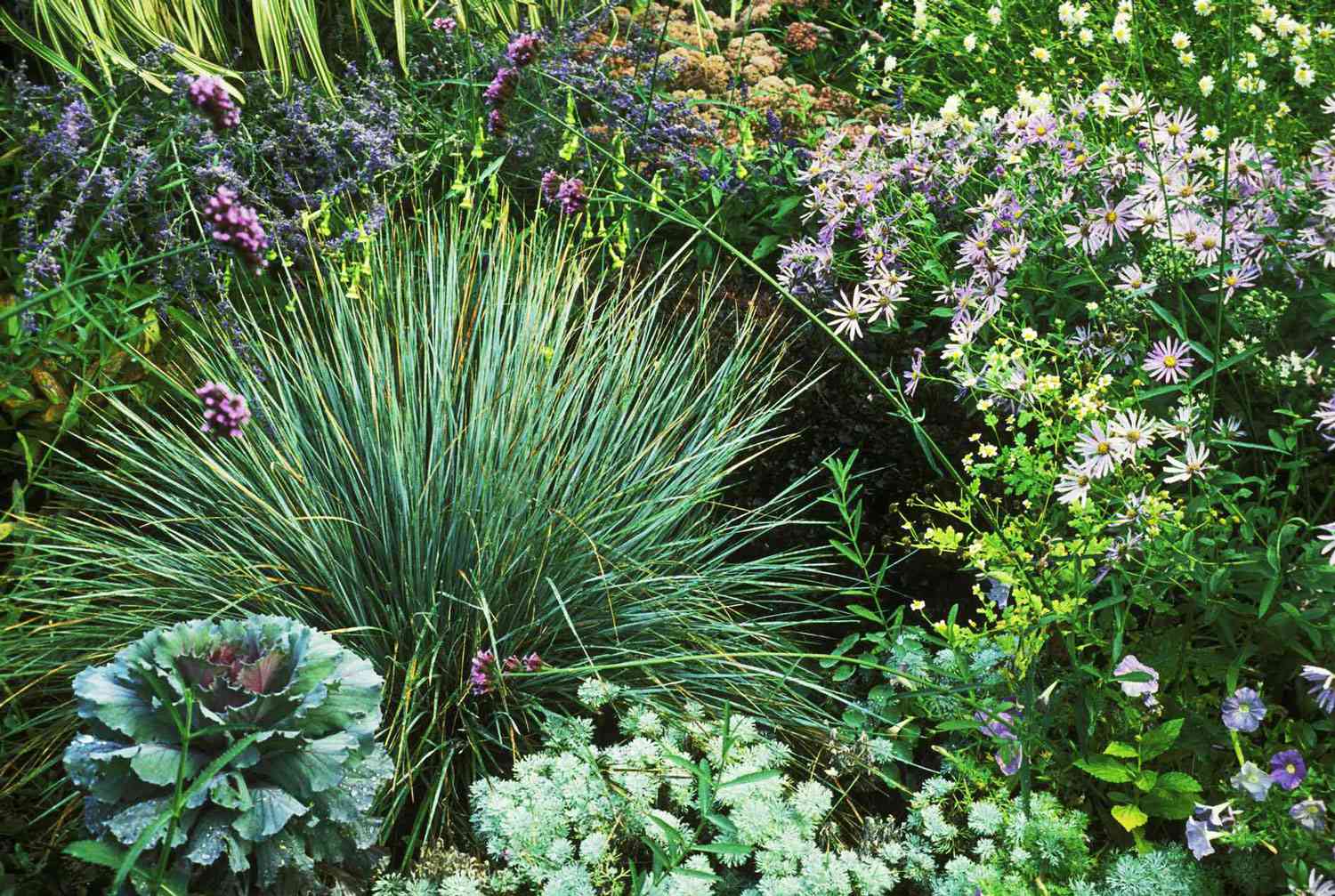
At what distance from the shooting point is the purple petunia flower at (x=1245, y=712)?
180 cm

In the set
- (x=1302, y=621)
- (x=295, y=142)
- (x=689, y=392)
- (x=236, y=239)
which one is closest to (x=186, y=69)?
(x=295, y=142)

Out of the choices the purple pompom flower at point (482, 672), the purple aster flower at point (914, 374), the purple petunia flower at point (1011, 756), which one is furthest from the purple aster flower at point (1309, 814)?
the purple pompom flower at point (482, 672)

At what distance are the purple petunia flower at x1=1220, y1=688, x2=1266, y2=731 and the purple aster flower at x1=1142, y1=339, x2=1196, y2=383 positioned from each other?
0.60 meters

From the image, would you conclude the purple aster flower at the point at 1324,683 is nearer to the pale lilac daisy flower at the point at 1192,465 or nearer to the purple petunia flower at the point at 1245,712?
the purple petunia flower at the point at 1245,712

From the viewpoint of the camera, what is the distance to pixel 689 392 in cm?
315

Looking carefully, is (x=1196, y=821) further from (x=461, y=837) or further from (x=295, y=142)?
(x=295, y=142)

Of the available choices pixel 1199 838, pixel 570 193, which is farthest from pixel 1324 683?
pixel 570 193

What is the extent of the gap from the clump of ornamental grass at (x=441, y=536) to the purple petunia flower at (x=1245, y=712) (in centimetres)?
78

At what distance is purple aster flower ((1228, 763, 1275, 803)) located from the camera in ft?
5.66

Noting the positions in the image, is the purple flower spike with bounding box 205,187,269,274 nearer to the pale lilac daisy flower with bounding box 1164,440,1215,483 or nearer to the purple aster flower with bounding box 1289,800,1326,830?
the pale lilac daisy flower with bounding box 1164,440,1215,483

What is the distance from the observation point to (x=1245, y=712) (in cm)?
180

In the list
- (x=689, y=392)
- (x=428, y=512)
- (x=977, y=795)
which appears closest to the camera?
(x=977, y=795)

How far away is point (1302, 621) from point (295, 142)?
9.52 feet

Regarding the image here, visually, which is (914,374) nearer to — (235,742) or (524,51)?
(524,51)
